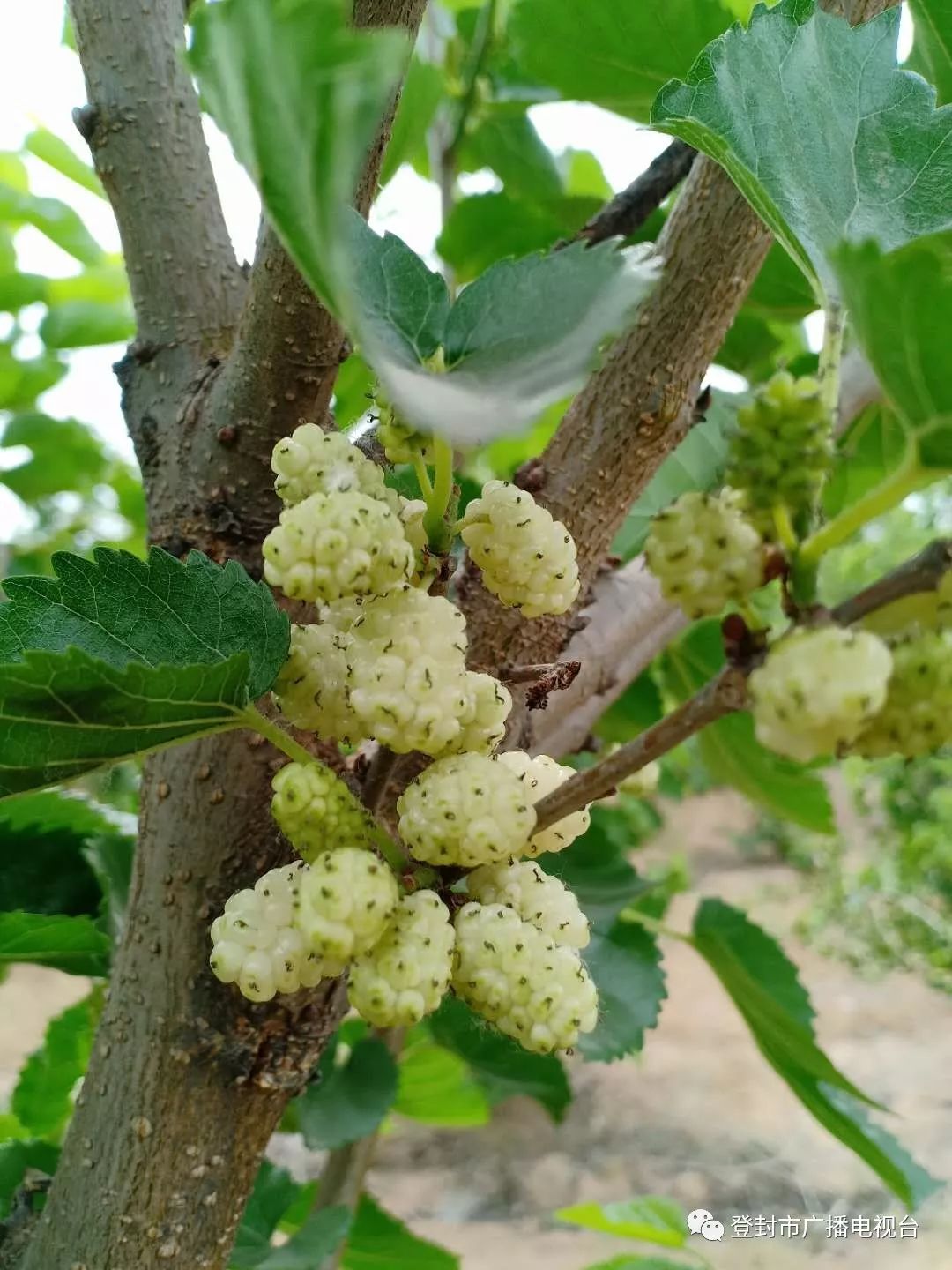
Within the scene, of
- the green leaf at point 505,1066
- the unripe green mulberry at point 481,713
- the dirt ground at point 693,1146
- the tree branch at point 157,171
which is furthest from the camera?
the dirt ground at point 693,1146

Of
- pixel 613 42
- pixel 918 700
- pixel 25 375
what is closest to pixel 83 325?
pixel 25 375

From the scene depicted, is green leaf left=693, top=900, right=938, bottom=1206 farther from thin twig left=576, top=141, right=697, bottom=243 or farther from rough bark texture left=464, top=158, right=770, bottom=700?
thin twig left=576, top=141, right=697, bottom=243

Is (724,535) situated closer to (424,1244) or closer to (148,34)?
(148,34)

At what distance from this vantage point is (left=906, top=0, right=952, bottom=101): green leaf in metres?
0.48

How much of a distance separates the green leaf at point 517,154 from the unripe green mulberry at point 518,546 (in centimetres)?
60

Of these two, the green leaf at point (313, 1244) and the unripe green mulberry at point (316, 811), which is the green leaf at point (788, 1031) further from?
the unripe green mulberry at point (316, 811)

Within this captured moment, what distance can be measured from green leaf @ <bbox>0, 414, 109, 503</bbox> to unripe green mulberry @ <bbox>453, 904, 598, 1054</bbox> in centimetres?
85

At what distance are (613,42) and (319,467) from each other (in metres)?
0.43

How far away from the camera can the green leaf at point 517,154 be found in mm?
812

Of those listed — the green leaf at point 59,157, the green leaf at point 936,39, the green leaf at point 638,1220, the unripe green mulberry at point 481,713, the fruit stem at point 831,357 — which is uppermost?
the green leaf at point 59,157

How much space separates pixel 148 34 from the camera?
532 mm

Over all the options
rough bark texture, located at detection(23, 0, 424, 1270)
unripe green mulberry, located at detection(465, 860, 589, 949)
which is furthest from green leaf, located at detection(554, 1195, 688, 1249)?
unripe green mulberry, located at detection(465, 860, 589, 949)

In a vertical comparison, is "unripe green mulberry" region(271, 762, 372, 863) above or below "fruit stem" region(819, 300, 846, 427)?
below

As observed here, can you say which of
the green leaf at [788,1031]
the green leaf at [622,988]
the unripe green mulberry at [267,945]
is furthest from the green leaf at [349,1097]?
the unripe green mulberry at [267,945]
